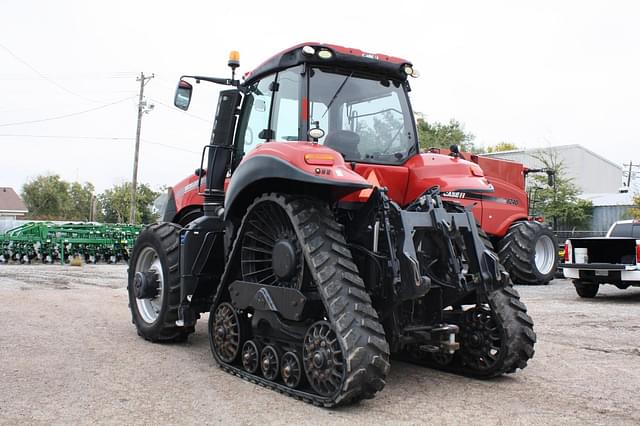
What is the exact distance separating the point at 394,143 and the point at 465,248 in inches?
48.6

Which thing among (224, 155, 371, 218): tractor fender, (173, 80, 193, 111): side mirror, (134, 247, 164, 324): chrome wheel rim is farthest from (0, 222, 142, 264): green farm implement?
(224, 155, 371, 218): tractor fender

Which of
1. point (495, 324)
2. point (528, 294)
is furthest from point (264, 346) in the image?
point (528, 294)

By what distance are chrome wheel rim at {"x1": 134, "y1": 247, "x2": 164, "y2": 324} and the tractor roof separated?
256 cm

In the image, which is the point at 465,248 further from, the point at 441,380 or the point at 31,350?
the point at 31,350

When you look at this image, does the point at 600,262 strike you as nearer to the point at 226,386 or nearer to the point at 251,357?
the point at 251,357

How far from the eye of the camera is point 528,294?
42.3 ft

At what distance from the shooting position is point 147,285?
274 inches

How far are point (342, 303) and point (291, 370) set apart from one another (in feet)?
2.64

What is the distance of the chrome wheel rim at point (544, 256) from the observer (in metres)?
15.2

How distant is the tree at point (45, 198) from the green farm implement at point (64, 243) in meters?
52.1

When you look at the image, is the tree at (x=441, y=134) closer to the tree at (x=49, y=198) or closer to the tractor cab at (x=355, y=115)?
the tractor cab at (x=355, y=115)

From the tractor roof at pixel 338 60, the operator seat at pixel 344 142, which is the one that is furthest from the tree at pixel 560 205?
the operator seat at pixel 344 142

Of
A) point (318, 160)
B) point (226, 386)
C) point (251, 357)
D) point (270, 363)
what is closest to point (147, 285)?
point (251, 357)

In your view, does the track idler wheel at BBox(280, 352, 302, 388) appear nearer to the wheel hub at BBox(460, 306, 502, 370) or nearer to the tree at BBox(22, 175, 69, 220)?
the wheel hub at BBox(460, 306, 502, 370)
